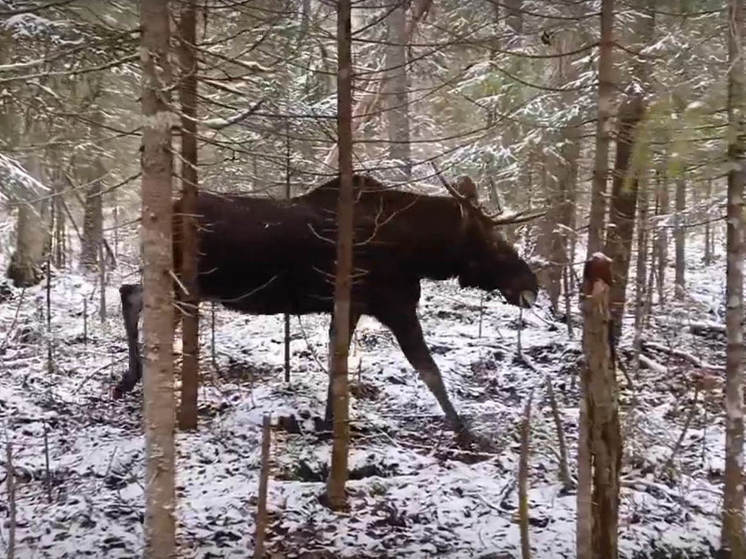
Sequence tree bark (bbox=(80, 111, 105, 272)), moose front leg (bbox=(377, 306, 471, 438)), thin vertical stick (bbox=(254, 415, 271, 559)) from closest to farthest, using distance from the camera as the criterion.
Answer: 1. thin vertical stick (bbox=(254, 415, 271, 559))
2. moose front leg (bbox=(377, 306, 471, 438))
3. tree bark (bbox=(80, 111, 105, 272))

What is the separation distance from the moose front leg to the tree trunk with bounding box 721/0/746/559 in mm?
2556

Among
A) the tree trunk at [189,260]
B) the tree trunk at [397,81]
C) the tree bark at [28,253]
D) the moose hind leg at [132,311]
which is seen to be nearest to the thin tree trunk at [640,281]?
the tree trunk at [397,81]

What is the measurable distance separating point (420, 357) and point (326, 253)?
59.3 inches

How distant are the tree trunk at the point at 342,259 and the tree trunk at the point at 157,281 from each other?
1.65 metres

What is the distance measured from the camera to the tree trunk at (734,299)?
18.7 feet

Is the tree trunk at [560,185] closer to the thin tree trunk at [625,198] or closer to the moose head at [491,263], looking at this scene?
the thin tree trunk at [625,198]

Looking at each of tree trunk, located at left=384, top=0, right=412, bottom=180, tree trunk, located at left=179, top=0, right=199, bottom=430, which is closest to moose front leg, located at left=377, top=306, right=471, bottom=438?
tree trunk, located at left=179, top=0, right=199, bottom=430

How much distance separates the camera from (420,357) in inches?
311

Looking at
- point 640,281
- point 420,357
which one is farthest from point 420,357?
point 640,281

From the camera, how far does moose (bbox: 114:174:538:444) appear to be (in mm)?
7887

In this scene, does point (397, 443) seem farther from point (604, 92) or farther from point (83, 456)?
point (604, 92)

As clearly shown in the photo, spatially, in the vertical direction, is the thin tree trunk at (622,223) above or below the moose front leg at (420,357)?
above

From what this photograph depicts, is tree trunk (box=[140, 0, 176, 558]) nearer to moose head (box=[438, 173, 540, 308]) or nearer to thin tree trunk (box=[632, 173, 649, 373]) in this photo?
moose head (box=[438, 173, 540, 308])

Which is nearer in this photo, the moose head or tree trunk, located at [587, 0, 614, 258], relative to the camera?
tree trunk, located at [587, 0, 614, 258]
